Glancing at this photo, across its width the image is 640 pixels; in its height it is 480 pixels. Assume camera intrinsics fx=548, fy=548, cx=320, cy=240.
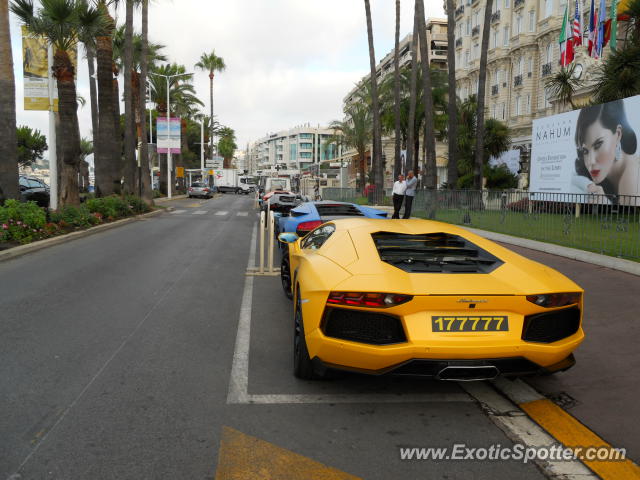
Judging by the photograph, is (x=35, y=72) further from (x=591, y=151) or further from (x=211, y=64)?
(x=211, y=64)

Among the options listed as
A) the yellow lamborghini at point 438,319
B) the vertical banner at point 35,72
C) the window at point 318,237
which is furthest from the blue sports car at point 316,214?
the vertical banner at point 35,72

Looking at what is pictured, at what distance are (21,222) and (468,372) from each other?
12555mm

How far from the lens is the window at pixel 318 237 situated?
17.6 feet

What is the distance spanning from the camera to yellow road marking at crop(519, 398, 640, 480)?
3.06 meters

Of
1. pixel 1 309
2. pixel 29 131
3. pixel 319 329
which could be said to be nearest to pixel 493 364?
pixel 319 329

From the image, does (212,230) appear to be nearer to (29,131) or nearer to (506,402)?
(506,402)

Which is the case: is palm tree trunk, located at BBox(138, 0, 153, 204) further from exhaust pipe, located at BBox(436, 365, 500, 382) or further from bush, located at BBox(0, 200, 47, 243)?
exhaust pipe, located at BBox(436, 365, 500, 382)

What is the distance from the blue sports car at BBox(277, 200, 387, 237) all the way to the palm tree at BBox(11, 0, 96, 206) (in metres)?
10.8

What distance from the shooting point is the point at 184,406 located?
394 cm

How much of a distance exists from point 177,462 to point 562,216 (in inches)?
427

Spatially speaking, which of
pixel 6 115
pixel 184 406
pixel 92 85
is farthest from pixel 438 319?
pixel 92 85

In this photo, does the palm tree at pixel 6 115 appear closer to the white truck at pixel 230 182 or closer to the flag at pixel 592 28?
the flag at pixel 592 28

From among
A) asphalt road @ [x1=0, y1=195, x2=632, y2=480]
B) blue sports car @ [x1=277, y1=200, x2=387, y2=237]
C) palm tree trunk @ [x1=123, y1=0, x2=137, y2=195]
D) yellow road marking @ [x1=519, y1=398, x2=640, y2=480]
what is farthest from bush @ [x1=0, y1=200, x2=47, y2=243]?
palm tree trunk @ [x1=123, y1=0, x2=137, y2=195]

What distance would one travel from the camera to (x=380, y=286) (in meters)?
3.69
